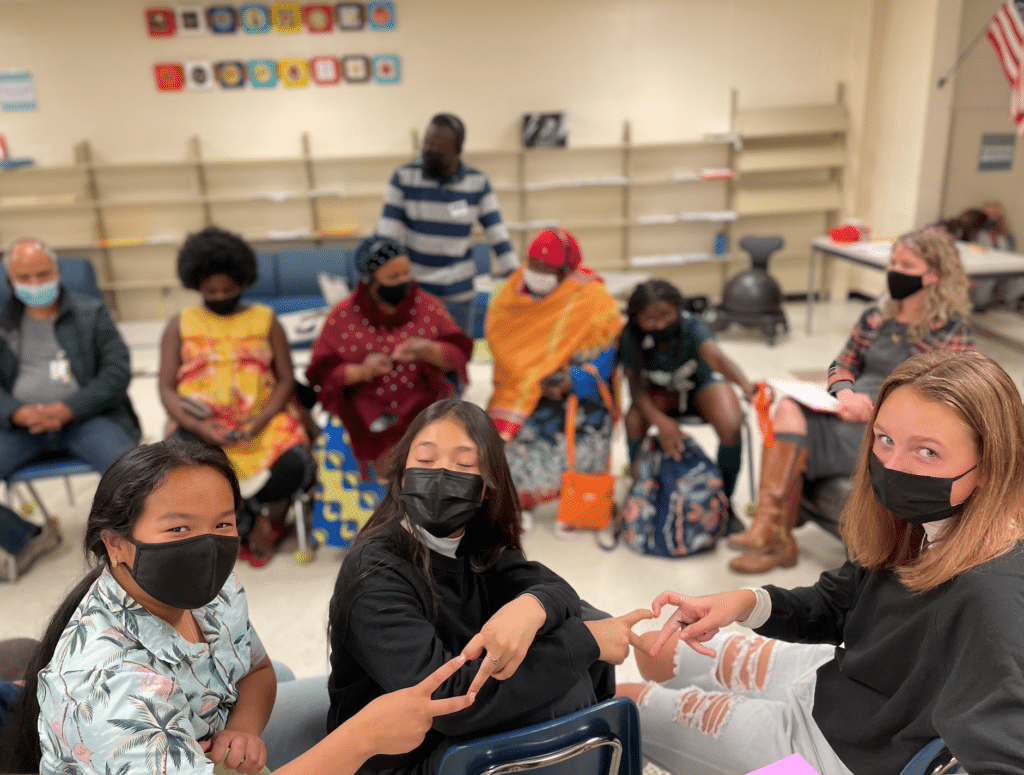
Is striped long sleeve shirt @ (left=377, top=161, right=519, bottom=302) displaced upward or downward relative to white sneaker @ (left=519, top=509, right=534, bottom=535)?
upward

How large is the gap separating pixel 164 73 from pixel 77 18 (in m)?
0.78

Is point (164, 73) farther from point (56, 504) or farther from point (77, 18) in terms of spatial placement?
point (56, 504)

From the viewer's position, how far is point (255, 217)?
7398mm

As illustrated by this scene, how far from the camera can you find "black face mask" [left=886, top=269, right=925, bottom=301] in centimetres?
308

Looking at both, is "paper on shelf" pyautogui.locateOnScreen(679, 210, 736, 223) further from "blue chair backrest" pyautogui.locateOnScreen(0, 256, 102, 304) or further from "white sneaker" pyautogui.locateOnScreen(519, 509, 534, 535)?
"blue chair backrest" pyautogui.locateOnScreen(0, 256, 102, 304)

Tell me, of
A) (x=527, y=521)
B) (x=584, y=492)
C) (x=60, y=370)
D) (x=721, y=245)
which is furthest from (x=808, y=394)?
(x=721, y=245)

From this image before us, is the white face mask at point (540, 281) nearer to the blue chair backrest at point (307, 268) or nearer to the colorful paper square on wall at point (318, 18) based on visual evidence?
the blue chair backrest at point (307, 268)

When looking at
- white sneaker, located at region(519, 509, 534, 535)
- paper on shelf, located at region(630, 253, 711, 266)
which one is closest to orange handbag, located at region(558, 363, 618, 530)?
white sneaker, located at region(519, 509, 534, 535)

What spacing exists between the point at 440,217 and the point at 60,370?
184cm

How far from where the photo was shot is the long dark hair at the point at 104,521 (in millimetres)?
1314

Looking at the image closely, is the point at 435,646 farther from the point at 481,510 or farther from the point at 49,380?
the point at 49,380

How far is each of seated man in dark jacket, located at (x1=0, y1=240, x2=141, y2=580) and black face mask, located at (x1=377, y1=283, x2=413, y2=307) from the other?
1250mm

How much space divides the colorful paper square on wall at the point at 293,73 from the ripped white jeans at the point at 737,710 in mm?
6497

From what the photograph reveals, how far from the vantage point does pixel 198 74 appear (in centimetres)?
696
